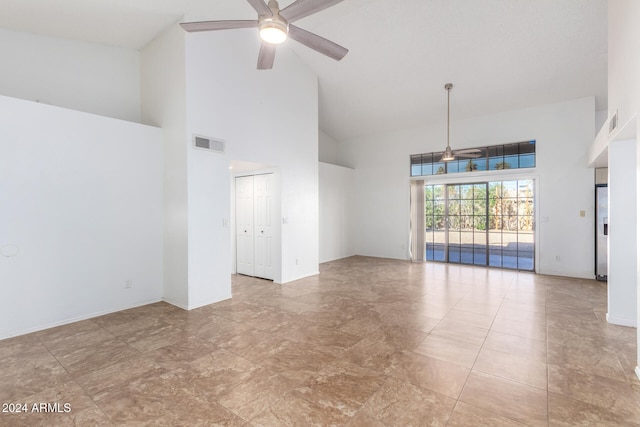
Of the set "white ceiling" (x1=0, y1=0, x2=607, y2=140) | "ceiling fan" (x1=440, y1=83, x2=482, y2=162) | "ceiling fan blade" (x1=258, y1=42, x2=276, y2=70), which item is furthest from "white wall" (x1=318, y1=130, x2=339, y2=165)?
"ceiling fan blade" (x1=258, y1=42, x2=276, y2=70)

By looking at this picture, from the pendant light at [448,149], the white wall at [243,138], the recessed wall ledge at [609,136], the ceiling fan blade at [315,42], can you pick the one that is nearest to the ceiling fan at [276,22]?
the ceiling fan blade at [315,42]

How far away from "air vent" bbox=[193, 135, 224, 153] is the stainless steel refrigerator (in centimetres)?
741

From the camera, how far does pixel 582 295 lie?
16.4ft

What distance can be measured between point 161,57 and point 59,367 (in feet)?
14.2

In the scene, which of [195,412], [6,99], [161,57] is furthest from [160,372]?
[161,57]

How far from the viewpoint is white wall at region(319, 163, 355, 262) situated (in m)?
8.25

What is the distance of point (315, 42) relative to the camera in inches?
120

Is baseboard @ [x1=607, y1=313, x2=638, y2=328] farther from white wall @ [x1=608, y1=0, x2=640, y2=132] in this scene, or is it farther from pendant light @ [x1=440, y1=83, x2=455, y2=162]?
pendant light @ [x1=440, y1=83, x2=455, y2=162]

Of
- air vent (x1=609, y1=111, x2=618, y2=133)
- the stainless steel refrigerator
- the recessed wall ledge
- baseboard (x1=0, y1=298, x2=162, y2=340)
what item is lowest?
baseboard (x1=0, y1=298, x2=162, y2=340)

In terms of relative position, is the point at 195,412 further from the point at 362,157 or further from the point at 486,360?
the point at 362,157

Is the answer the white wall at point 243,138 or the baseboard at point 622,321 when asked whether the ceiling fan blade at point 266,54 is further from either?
the baseboard at point 622,321

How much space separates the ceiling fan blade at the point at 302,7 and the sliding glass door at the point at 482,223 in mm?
6384

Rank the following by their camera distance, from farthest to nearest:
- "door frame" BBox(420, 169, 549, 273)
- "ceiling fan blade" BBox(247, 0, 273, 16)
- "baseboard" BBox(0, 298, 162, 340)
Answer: "door frame" BBox(420, 169, 549, 273) < "baseboard" BBox(0, 298, 162, 340) < "ceiling fan blade" BBox(247, 0, 273, 16)

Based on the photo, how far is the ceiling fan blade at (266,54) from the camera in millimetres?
3076
